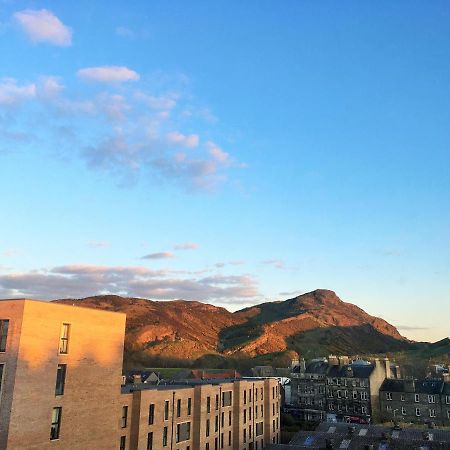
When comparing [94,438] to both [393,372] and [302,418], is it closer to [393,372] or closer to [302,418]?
[302,418]

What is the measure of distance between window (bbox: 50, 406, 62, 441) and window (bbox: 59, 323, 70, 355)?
4206 millimetres

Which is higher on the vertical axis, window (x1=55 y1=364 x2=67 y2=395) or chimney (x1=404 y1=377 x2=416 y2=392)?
window (x1=55 y1=364 x2=67 y2=395)

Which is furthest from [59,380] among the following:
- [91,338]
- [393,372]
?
[393,372]

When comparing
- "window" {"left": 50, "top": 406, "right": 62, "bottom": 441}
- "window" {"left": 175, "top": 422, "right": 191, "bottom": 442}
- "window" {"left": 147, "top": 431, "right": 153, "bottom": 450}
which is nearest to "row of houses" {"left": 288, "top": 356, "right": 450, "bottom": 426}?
"window" {"left": 175, "top": 422, "right": 191, "bottom": 442}

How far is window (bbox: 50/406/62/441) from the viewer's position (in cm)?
3278

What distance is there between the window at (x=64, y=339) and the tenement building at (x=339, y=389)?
7387 centimetres

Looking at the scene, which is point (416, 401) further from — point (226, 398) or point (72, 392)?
point (72, 392)

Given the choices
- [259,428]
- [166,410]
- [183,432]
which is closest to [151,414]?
[166,410]

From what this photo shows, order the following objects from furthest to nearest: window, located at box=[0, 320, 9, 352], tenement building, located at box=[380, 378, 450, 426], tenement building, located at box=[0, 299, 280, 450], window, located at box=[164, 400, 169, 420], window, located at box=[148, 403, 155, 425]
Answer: tenement building, located at box=[380, 378, 450, 426]
window, located at box=[164, 400, 169, 420]
window, located at box=[148, 403, 155, 425]
window, located at box=[0, 320, 9, 352]
tenement building, located at box=[0, 299, 280, 450]

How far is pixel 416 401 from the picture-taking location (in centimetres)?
9125

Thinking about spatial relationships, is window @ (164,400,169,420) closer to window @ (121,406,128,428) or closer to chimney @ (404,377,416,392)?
window @ (121,406,128,428)

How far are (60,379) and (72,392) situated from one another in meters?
1.53

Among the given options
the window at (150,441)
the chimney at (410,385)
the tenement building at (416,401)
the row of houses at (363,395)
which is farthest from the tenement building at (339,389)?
the window at (150,441)

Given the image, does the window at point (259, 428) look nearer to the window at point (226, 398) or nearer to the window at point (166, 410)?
the window at point (226, 398)
